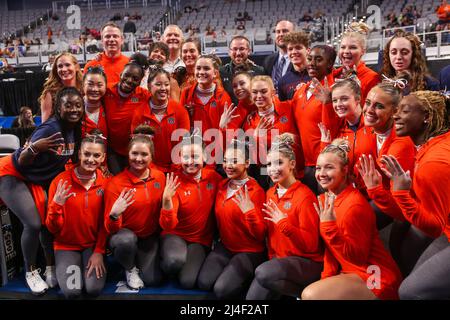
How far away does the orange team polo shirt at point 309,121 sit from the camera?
10.8ft

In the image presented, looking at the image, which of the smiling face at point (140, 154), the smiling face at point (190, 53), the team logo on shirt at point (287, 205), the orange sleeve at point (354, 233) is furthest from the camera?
the smiling face at point (190, 53)

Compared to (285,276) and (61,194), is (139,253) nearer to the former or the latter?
(61,194)

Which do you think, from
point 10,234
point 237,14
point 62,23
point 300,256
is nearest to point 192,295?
point 300,256

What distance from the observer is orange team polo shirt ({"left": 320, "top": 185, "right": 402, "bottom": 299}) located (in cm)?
255

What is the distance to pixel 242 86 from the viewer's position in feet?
11.6

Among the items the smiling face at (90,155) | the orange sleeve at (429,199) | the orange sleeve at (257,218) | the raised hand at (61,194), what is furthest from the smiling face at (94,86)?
the orange sleeve at (429,199)

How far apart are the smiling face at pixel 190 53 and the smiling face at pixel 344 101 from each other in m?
1.47

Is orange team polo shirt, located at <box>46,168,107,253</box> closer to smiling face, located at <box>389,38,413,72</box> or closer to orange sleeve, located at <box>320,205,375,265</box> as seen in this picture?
orange sleeve, located at <box>320,205,375,265</box>

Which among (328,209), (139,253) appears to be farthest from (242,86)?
(139,253)

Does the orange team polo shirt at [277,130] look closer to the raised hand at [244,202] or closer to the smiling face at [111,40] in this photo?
the raised hand at [244,202]

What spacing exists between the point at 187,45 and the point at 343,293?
2432 mm

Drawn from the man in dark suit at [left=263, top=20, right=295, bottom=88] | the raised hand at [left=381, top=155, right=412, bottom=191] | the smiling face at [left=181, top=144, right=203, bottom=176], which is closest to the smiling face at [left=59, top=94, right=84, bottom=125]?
the smiling face at [left=181, top=144, right=203, bottom=176]

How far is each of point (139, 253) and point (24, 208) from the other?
82 cm
